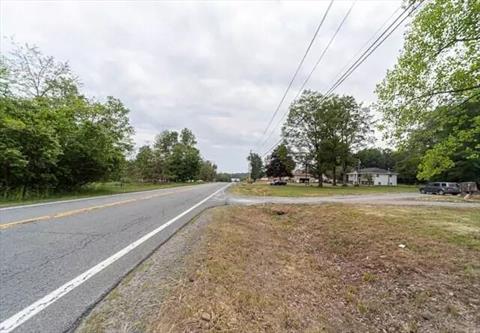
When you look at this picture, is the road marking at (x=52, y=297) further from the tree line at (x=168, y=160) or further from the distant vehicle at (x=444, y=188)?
the tree line at (x=168, y=160)

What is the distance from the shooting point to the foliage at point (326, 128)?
42438mm

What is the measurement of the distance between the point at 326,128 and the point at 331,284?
41.6 meters

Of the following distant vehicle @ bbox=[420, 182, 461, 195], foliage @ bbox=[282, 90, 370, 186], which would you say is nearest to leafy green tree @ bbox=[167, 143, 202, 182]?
foliage @ bbox=[282, 90, 370, 186]

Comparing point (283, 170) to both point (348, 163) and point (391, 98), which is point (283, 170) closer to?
point (348, 163)

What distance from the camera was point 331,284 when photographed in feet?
14.6

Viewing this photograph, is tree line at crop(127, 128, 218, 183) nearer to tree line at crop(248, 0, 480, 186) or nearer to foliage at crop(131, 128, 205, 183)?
foliage at crop(131, 128, 205, 183)

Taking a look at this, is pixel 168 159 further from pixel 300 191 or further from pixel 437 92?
pixel 437 92

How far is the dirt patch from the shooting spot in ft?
7.77

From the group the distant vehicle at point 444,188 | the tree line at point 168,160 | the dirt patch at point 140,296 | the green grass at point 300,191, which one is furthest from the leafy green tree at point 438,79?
the tree line at point 168,160

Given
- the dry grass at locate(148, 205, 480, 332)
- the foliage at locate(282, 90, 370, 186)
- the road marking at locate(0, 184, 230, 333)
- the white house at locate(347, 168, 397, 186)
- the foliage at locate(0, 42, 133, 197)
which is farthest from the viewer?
the white house at locate(347, 168, 397, 186)

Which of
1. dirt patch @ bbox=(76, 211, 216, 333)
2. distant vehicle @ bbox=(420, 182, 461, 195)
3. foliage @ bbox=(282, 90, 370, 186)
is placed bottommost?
dirt patch @ bbox=(76, 211, 216, 333)

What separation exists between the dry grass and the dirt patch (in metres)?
0.14

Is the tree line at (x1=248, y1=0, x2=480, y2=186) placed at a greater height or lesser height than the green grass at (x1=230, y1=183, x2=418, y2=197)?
greater

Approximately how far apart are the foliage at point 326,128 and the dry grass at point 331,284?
36.7 meters
